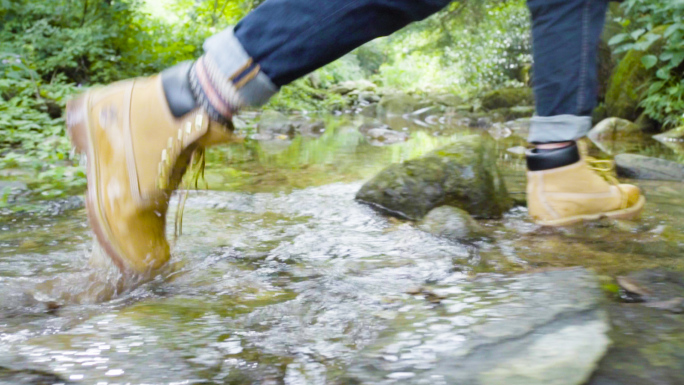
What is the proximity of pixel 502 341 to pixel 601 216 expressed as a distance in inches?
49.4

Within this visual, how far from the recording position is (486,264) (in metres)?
1.53

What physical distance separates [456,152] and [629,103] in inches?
245

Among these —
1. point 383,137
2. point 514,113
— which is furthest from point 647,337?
point 514,113

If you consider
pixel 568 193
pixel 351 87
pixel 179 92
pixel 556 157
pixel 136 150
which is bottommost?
pixel 568 193

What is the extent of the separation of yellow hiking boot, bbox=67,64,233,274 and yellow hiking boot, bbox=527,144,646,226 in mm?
1070

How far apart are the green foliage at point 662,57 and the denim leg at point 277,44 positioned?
565 cm

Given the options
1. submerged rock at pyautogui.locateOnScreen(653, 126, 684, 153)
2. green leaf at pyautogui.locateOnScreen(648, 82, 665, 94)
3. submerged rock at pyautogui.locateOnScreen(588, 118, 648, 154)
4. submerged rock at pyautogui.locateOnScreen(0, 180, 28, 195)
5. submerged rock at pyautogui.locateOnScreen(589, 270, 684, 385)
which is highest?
submerged rock at pyautogui.locateOnScreen(0, 180, 28, 195)

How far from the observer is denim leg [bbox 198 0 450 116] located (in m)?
1.25

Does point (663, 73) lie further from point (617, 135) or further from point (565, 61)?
point (565, 61)

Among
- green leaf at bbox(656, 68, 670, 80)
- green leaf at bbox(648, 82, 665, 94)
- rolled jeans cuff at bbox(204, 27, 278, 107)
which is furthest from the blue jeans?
green leaf at bbox(648, 82, 665, 94)

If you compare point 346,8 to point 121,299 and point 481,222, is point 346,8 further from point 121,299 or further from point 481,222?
point 481,222

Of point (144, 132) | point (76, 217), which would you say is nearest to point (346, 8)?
point (144, 132)

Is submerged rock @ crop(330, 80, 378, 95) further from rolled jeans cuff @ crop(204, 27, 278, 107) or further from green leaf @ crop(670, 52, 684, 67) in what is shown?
rolled jeans cuff @ crop(204, 27, 278, 107)

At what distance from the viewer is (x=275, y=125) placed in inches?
284
